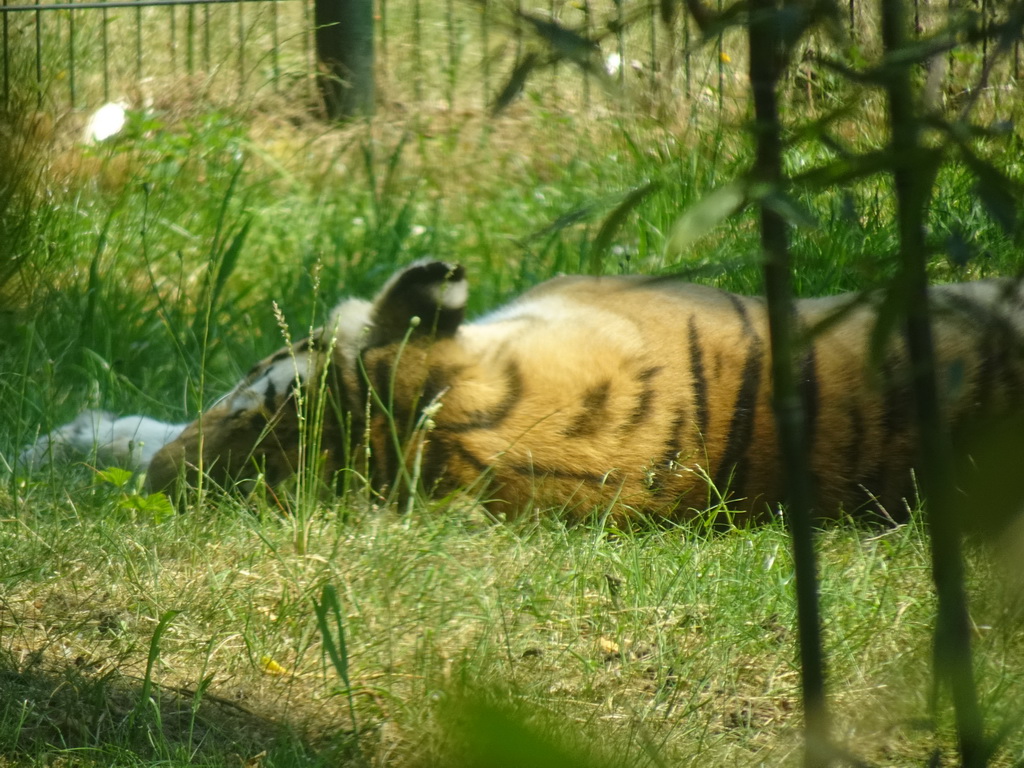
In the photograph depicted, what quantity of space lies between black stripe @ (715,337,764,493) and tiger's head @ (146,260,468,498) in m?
0.81

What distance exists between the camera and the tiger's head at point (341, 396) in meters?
3.26

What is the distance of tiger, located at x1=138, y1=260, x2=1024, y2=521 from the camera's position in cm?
308

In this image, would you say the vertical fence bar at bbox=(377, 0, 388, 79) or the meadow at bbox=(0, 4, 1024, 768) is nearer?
the meadow at bbox=(0, 4, 1024, 768)

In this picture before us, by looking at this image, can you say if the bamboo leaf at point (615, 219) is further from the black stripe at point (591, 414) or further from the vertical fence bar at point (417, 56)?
the vertical fence bar at point (417, 56)

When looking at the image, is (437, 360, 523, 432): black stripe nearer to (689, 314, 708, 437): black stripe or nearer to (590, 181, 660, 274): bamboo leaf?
(689, 314, 708, 437): black stripe

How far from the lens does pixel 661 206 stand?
496 cm

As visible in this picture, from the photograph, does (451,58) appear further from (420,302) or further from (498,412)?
(498,412)

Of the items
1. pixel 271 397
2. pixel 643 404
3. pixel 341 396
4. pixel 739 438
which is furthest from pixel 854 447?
pixel 271 397

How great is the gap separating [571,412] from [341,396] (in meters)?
0.62

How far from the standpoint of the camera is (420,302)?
3.43 metres

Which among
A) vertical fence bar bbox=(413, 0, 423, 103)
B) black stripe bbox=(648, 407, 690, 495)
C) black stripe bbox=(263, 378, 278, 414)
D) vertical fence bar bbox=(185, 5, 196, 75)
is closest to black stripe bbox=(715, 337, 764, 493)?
black stripe bbox=(648, 407, 690, 495)

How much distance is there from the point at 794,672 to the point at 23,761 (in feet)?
4.34

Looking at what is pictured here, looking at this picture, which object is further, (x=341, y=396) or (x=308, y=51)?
(x=308, y=51)

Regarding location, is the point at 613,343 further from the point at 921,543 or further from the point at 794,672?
the point at 794,672
